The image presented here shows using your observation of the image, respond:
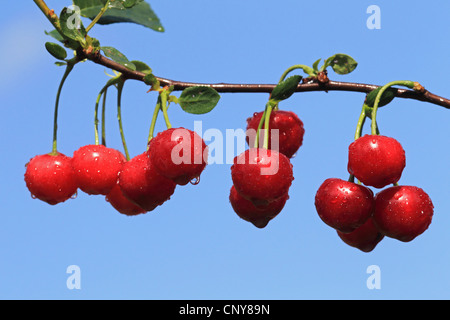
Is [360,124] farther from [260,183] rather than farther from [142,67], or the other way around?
[142,67]

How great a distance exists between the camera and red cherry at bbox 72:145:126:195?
256cm

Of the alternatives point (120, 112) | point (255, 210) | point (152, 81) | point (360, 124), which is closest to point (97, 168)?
point (120, 112)

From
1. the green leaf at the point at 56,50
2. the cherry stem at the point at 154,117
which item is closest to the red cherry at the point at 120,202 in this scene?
the cherry stem at the point at 154,117

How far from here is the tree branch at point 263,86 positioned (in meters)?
2.51

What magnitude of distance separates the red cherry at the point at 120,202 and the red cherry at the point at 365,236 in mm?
814

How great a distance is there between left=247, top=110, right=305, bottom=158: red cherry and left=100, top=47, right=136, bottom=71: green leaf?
0.56 m

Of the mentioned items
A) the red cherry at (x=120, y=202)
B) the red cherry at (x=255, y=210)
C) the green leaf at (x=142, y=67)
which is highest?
the green leaf at (x=142, y=67)

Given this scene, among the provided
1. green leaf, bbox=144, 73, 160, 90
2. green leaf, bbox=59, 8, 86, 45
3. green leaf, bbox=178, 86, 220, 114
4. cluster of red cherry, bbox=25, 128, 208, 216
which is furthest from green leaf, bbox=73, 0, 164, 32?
cluster of red cherry, bbox=25, 128, 208, 216

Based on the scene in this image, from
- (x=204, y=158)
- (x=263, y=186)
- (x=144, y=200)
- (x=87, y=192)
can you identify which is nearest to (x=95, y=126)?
(x=87, y=192)

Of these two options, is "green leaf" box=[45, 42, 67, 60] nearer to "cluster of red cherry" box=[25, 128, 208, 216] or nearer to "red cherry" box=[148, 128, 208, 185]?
"cluster of red cherry" box=[25, 128, 208, 216]

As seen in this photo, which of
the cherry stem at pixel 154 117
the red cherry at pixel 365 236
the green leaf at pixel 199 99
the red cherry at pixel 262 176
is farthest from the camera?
the red cherry at pixel 365 236

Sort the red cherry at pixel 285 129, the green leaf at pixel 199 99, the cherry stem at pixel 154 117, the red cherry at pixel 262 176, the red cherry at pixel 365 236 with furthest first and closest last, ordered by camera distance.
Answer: the red cherry at pixel 285 129 → the red cherry at pixel 365 236 → the cherry stem at pixel 154 117 → the green leaf at pixel 199 99 → the red cherry at pixel 262 176

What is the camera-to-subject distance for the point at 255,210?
2.39 meters

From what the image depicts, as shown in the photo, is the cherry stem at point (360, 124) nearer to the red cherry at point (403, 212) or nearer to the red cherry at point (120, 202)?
the red cherry at point (403, 212)
